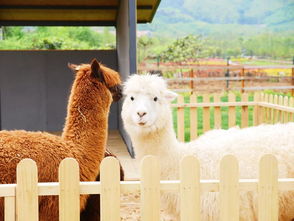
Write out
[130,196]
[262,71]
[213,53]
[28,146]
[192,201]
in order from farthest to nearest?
[213,53] → [262,71] → [130,196] → [28,146] → [192,201]

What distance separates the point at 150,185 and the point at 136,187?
90 mm

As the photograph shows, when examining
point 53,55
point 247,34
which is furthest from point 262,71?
point 53,55

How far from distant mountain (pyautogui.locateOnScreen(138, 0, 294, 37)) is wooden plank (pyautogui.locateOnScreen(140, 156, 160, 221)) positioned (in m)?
46.3

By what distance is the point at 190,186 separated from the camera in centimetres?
290

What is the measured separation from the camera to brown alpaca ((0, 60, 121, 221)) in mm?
3344

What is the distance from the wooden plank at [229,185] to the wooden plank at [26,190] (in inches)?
43.8

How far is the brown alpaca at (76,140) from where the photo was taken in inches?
132

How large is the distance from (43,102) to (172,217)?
8518 millimetres

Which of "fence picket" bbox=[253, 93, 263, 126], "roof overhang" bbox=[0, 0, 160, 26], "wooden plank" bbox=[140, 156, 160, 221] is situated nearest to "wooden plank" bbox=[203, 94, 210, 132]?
"fence picket" bbox=[253, 93, 263, 126]

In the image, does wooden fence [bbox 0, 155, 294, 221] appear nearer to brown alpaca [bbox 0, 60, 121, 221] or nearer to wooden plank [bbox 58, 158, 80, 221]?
wooden plank [bbox 58, 158, 80, 221]

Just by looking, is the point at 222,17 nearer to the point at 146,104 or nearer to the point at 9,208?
the point at 146,104

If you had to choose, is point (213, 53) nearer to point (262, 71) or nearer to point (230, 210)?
point (262, 71)

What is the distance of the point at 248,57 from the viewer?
3997cm

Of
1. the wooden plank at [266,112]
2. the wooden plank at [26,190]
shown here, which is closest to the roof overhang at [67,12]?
the wooden plank at [266,112]
